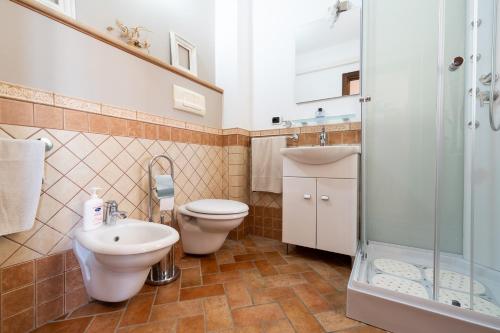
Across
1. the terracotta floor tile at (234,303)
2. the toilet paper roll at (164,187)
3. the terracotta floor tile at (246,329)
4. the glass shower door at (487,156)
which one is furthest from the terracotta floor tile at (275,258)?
the glass shower door at (487,156)

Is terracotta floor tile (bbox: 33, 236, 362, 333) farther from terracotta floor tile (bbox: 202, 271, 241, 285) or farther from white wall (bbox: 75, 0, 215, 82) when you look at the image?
white wall (bbox: 75, 0, 215, 82)

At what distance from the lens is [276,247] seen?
1800 millimetres

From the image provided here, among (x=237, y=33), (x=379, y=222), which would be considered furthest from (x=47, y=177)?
(x=379, y=222)

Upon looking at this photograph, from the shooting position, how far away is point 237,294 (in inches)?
45.1

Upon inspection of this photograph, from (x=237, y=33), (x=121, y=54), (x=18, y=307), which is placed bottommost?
(x=18, y=307)

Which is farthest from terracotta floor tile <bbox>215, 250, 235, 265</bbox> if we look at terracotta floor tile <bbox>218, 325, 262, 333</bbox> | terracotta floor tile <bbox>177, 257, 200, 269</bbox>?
terracotta floor tile <bbox>218, 325, 262, 333</bbox>

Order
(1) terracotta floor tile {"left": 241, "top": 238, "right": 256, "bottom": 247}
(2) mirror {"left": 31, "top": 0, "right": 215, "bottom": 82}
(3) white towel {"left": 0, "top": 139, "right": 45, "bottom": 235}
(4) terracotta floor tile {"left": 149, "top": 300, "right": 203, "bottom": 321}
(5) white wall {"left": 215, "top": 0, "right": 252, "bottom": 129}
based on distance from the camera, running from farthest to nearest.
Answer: (5) white wall {"left": 215, "top": 0, "right": 252, "bottom": 129} → (1) terracotta floor tile {"left": 241, "top": 238, "right": 256, "bottom": 247} → (2) mirror {"left": 31, "top": 0, "right": 215, "bottom": 82} → (4) terracotta floor tile {"left": 149, "top": 300, "right": 203, "bottom": 321} → (3) white towel {"left": 0, "top": 139, "right": 45, "bottom": 235}

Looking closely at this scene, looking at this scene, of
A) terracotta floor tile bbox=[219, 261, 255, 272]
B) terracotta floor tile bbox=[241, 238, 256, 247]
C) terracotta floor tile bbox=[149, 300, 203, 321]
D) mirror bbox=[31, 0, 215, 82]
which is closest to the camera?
terracotta floor tile bbox=[149, 300, 203, 321]

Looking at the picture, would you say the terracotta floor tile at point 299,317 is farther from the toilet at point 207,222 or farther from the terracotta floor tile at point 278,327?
the toilet at point 207,222

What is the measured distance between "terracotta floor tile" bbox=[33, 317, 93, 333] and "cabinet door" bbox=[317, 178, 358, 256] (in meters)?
1.33

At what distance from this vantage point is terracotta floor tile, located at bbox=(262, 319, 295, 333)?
89 centimetres

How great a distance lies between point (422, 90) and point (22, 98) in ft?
7.07

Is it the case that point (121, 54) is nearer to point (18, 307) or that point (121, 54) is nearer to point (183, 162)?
point (183, 162)

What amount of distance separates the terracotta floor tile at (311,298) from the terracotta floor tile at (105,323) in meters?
0.89
